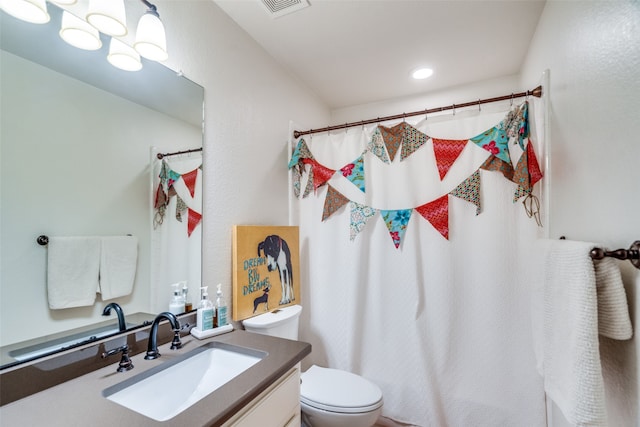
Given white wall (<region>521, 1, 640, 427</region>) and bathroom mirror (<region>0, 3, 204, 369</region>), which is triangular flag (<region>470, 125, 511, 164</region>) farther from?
bathroom mirror (<region>0, 3, 204, 369</region>)

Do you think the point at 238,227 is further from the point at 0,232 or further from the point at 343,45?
the point at 343,45

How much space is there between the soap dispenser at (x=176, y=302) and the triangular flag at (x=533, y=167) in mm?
1766

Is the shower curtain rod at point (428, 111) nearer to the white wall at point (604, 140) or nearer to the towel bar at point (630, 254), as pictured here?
the white wall at point (604, 140)

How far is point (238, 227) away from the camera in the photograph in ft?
4.97

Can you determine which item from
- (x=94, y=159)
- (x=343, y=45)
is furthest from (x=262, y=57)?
(x=94, y=159)

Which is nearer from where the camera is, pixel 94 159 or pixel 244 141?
pixel 94 159

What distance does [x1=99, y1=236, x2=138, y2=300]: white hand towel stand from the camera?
39.1 inches

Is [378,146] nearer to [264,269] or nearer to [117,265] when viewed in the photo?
[264,269]

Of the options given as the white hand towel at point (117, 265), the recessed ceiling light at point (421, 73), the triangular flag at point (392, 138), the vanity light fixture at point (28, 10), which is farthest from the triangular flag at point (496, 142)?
the vanity light fixture at point (28, 10)

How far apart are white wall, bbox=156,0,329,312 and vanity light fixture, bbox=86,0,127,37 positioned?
274 mm

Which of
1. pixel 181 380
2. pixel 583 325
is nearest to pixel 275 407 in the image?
pixel 181 380

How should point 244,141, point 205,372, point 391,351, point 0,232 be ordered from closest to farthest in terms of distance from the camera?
point 0,232
point 205,372
point 244,141
point 391,351

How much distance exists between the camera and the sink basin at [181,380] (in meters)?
0.85

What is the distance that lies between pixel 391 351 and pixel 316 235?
2.87 feet
